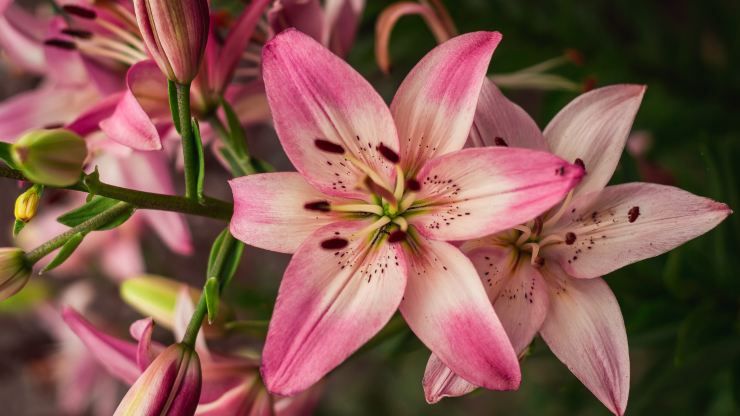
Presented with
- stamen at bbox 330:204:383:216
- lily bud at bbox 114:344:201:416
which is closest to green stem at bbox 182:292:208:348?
lily bud at bbox 114:344:201:416

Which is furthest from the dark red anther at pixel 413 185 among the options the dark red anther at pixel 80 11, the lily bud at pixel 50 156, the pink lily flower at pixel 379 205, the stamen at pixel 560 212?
the dark red anther at pixel 80 11

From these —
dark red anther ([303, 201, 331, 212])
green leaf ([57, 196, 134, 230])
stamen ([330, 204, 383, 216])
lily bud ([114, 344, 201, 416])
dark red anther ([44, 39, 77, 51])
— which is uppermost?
dark red anther ([44, 39, 77, 51])

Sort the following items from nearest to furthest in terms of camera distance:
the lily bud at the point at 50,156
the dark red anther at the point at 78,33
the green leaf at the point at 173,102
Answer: the lily bud at the point at 50,156
the green leaf at the point at 173,102
the dark red anther at the point at 78,33

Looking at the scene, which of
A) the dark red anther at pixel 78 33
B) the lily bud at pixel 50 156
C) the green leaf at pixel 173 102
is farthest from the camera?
the dark red anther at pixel 78 33

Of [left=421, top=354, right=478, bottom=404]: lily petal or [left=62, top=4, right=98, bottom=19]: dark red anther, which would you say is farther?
[left=62, top=4, right=98, bottom=19]: dark red anther

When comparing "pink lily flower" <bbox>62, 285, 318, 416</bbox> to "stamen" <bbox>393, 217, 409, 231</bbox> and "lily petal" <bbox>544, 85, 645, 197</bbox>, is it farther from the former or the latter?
"lily petal" <bbox>544, 85, 645, 197</bbox>

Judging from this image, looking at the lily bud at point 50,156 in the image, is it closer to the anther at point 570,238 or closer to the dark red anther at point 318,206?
the dark red anther at point 318,206

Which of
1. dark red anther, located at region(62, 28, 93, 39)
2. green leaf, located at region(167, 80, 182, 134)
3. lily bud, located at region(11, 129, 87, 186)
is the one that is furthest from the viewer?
dark red anther, located at region(62, 28, 93, 39)

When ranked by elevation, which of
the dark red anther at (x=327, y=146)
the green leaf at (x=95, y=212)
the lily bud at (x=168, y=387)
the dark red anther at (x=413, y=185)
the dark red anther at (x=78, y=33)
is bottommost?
the lily bud at (x=168, y=387)

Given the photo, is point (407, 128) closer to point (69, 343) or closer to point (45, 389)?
point (69, 343)
